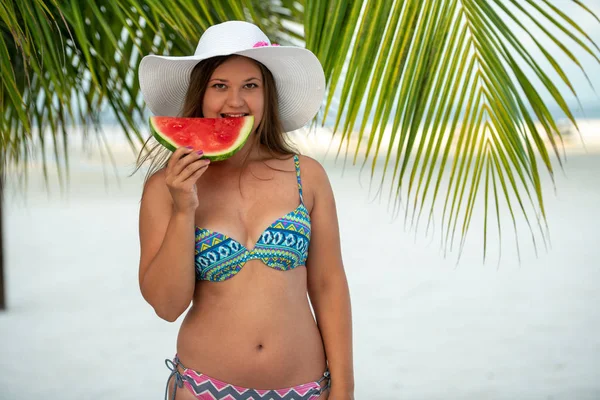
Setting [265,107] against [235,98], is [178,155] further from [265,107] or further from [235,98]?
[265,107]

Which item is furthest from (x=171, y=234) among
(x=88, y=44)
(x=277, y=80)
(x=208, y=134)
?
(x=88, y=44)

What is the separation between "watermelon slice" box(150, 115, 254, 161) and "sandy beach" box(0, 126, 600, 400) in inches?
42.8

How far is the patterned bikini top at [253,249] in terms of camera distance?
175 cm

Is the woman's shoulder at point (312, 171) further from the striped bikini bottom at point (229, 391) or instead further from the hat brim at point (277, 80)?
the striped bikini bottom at point (229, 391)

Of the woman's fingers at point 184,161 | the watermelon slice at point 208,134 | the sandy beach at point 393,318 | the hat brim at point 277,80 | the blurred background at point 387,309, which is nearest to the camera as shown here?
the woman's fingers at point 184,161

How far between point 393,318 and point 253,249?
17.2 ft

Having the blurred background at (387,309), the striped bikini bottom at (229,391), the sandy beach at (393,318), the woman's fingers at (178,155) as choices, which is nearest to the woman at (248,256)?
the striped bikini bottom at (229,391)

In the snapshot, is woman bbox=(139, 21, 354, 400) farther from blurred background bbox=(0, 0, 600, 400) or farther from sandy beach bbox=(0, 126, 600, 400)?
sandy beach bbox=(0, 126, 600, 400)

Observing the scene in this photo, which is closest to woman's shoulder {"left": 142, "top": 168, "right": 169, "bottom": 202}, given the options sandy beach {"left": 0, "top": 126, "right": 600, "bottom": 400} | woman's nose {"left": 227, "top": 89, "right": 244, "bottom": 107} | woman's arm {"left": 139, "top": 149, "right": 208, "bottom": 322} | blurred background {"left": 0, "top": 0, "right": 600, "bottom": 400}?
woman's arm {"left": 139, "top": 149, "right": 208, "bottom": 322}

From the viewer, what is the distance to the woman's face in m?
1.81

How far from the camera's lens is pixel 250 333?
1784mm

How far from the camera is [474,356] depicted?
5707 mm

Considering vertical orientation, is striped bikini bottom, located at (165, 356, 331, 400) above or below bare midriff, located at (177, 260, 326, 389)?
below

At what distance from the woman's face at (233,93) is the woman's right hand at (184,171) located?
0.23m
